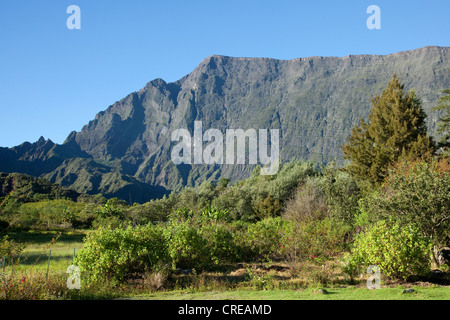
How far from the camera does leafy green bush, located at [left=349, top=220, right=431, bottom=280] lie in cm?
892

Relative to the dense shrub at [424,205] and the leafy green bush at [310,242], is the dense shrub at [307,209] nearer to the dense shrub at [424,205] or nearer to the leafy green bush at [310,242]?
the leafy green bush at [310,242]

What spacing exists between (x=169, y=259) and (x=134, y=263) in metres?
1.19

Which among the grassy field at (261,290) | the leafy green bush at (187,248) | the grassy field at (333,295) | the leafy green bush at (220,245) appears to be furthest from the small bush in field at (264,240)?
the grassy field at (333,295)

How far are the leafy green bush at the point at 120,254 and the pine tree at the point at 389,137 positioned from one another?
17260 mm

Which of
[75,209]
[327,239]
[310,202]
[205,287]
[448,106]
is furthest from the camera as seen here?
[75,209]

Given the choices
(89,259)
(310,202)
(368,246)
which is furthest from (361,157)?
(89,259)

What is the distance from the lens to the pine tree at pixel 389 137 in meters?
23.0

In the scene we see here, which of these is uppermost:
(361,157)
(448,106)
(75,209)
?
(448,106)

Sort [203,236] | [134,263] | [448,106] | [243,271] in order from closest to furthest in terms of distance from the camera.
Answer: [134,263]
[243,271]
[203,236]
[448,106]

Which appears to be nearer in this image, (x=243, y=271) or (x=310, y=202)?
(x=243, y=271)

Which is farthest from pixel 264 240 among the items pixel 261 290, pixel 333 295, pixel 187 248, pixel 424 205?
pixel 333 295
